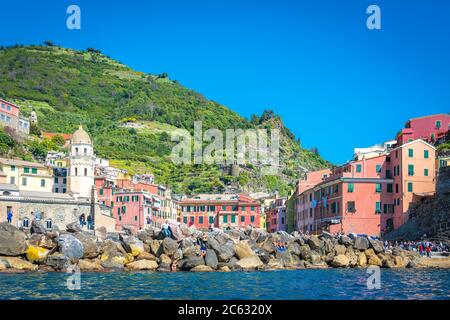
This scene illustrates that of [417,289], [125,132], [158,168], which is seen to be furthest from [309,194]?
[125,132]

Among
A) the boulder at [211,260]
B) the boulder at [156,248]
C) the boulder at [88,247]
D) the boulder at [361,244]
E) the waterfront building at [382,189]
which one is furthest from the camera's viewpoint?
the waterfront building at [382,189]

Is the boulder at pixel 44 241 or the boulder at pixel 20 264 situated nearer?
the boulder at pixel 20 264

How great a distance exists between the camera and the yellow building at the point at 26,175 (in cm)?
8744

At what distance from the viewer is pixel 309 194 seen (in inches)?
3497

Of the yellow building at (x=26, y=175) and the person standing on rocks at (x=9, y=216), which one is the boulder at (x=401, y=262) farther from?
the yellow building at (x=26, y=175)

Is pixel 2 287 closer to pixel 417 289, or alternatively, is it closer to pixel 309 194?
pixel 417 289

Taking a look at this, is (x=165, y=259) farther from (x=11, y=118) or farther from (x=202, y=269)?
(x=11, y=118)

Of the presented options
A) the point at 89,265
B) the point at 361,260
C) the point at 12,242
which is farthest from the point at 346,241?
the point at 12,242

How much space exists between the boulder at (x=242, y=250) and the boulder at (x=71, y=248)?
12.8m

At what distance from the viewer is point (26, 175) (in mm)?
89125

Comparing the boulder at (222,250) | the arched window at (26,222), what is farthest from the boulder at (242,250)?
the arched window at (26,222)

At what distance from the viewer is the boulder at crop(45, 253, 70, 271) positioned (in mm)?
45656

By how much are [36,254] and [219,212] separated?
58750 millimetres
